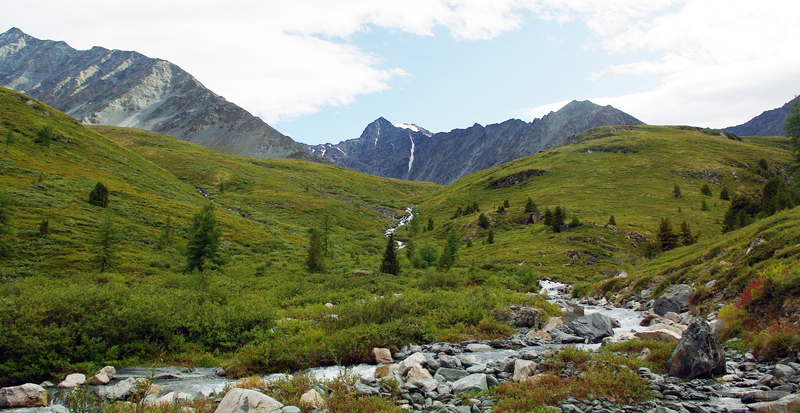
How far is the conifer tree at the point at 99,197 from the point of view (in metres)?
55.4

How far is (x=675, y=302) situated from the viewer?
22516mm

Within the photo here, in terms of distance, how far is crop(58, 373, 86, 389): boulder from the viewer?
11.8 meters

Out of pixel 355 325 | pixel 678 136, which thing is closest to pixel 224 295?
pixel 355 325

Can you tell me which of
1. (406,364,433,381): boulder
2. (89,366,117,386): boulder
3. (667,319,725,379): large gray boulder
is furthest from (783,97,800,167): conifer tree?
(89,366,117,386): boulder

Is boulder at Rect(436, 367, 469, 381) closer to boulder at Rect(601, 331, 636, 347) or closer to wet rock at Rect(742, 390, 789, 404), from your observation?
boulder at Rect(601, 331, 636, 347)

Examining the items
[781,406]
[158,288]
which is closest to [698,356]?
[781,406]

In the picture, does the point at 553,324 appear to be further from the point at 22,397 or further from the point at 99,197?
the point at 99,197

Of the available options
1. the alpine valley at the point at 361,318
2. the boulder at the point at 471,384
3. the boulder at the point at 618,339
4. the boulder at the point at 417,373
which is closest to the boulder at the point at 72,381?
the alpine valley at the point at 361,318

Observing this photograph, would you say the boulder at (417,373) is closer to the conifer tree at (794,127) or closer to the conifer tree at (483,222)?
the conifer tree at (483,222)

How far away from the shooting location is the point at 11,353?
40.7 ft

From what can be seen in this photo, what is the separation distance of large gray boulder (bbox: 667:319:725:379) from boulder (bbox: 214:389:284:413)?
1061 centimetres

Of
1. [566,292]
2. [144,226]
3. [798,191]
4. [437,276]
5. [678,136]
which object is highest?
[678,136]

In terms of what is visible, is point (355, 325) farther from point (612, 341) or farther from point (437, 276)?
point (437, 276)

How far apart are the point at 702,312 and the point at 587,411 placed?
1466 cm
